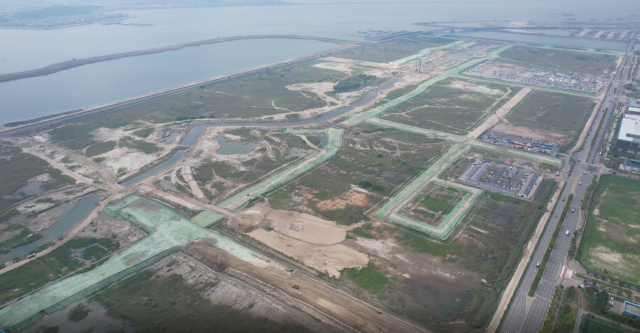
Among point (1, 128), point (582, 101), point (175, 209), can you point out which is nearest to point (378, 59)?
point (582, 101)

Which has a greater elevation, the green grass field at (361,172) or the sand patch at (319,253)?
the green grass field at (361,172)

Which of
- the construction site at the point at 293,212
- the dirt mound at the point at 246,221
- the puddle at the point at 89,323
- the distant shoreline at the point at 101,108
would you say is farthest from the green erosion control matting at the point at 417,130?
the puddle at the point at 89,323

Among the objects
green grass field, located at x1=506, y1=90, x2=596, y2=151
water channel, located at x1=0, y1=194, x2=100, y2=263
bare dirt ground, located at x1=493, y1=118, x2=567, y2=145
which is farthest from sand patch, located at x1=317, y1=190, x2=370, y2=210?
green grass field, located at x1=506, y1=90, x2=596, y2=151

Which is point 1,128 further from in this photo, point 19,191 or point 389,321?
point 389,321

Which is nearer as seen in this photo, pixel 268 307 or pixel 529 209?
pixel 268 307

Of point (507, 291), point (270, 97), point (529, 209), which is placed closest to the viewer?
point (507, 291)

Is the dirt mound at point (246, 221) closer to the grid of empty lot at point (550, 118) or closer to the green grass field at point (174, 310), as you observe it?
the green grass field at point (174, 310)

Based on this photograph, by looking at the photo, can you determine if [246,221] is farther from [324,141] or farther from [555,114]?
[555,114]
